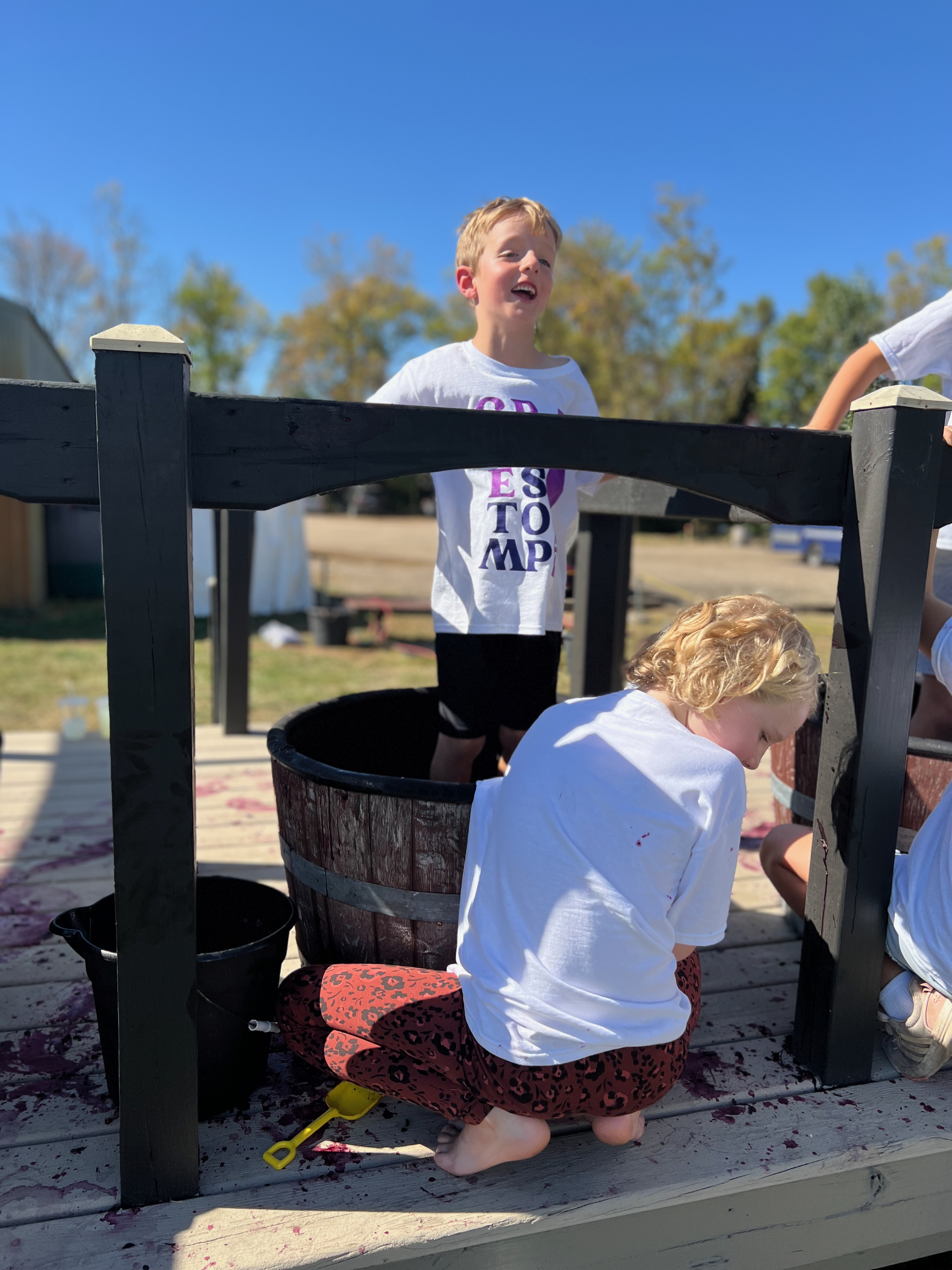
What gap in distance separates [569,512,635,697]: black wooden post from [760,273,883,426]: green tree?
33.9m

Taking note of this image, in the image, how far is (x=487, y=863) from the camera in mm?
1597

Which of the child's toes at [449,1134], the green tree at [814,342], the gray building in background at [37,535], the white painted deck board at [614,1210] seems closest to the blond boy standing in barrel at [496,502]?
the child's toes at [449,1134]

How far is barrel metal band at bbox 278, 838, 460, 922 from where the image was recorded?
181cm

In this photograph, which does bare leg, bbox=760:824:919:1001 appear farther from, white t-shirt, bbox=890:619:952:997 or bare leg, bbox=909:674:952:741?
bare leg, bbox=909:674:952:741

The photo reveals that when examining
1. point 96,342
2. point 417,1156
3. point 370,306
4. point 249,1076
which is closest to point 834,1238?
point 417,1156

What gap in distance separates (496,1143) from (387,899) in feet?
1.58

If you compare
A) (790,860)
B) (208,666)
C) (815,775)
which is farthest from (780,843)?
(208,666)

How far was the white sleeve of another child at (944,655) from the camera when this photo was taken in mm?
1869

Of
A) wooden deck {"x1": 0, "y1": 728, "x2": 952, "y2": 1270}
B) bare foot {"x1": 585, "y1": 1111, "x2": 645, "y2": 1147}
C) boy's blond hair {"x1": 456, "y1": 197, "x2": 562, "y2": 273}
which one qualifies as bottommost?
wooden deck {"x1": 0, "y1": 728, "x2": 952, "y2": 1270}

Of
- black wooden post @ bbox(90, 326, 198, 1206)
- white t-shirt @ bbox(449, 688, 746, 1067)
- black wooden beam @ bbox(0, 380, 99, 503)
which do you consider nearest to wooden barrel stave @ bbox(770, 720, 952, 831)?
white t-shirt @ bbox(449, 688, 746, 1067)

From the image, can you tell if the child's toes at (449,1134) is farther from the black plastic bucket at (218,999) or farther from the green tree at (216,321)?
the green tree at (216,321)

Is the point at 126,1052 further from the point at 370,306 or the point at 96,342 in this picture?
the point at 370,306

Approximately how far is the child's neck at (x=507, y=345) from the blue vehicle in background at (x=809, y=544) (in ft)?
65.7

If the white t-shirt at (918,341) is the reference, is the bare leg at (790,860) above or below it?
below
